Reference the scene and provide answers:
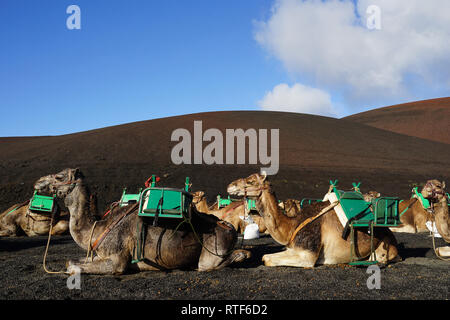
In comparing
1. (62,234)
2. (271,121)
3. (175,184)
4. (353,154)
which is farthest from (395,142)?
(62,234)

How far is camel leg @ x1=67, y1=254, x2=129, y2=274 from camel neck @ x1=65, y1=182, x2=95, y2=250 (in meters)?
0.42

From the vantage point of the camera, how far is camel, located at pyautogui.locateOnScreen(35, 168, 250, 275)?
753cm

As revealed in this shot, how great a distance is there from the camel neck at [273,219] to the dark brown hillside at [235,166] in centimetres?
2611

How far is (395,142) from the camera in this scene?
81.9 meters

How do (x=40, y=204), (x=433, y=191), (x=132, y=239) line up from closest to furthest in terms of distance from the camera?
(x=132, y=239), (x=433, y=191), (x=40, y=204)

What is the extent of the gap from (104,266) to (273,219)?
368 centimetres

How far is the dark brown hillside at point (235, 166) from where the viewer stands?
4303cm

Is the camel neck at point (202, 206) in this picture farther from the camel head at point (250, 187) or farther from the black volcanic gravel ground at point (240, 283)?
the camel head at point (250, 187)

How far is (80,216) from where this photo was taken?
25.9ft

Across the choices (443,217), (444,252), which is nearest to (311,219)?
(443,217)

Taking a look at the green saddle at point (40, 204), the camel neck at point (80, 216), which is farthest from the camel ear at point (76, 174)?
the green saddle at point (40, 204)

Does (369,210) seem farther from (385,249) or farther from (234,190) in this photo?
(234,190)

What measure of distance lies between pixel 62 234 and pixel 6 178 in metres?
29.1

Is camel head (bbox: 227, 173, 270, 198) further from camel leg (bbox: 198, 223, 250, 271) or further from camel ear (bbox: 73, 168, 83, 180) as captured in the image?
camel ear (bbox: 73, 168, 83, 180)
